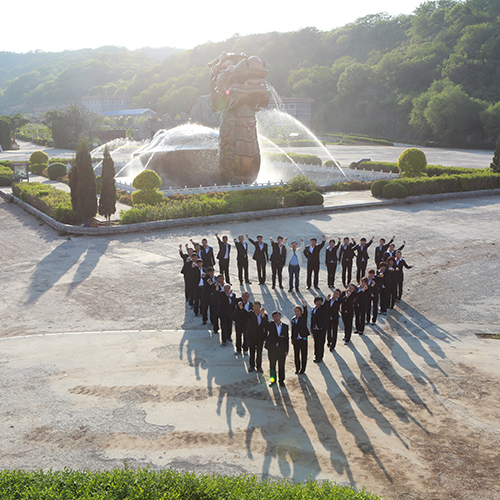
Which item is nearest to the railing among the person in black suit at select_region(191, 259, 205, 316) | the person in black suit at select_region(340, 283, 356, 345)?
the person in black suit at select_region(191, 259, 205, 316)

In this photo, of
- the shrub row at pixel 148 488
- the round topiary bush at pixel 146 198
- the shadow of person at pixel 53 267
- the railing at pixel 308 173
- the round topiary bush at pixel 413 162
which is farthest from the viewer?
the round topiary bush at pixel 413 162

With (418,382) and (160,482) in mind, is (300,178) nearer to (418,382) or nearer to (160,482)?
(418,382)

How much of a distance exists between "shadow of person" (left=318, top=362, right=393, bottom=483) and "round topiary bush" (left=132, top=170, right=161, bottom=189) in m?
15.2

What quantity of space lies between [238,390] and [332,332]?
2.48 metres

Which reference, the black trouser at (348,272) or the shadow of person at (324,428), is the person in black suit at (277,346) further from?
the black trouser at (348,272)

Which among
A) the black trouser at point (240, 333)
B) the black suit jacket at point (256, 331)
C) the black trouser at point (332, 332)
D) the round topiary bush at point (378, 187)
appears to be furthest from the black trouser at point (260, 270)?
the round topiary bush at point (378, 187)

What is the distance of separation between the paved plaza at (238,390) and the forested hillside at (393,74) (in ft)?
184

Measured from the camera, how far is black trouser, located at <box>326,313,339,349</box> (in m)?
8.74

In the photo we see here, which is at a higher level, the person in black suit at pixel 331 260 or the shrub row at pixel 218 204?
the shrub row at pixel 218 204

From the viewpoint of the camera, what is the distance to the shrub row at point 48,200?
1850 cm

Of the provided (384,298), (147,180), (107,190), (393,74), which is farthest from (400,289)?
(393,74)

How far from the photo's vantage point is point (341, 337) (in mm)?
9508

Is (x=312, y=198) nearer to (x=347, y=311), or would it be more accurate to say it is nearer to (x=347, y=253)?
(x=347, y=253)

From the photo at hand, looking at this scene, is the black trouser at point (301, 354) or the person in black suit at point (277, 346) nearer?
the person in black suit at point (277, 346)
